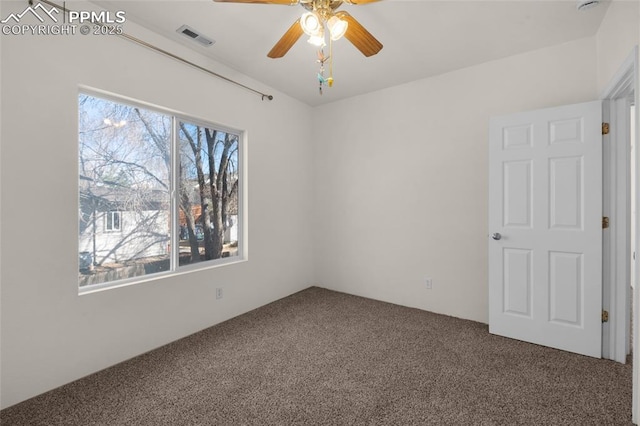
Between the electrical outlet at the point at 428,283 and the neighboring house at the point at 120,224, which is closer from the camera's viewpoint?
the neighboring house at the point at 120,224

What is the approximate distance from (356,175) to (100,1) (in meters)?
3.00

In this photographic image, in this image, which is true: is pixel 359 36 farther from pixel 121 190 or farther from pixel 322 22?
pixel 121 190

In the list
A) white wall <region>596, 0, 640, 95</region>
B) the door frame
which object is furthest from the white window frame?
the door frame

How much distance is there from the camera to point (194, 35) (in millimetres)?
2572

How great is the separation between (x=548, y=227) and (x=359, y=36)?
88.3 inches

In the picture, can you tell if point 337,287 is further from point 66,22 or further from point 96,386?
point 66,22

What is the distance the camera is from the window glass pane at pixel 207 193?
9.65 feet

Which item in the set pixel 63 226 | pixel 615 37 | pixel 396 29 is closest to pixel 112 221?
pixel 63 226

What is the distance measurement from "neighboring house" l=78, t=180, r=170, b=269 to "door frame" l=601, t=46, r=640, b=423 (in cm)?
379

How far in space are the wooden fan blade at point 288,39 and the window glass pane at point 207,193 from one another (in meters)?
1.34

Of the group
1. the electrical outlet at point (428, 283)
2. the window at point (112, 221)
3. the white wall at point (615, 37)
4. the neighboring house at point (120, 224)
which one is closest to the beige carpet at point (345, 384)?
the electrical outlet at point (428, 283)

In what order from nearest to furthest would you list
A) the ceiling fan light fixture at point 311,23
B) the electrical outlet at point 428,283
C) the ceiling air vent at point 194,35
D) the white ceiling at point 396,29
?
the ceiling fan light fixture at point 311,23 < the white ceiling at point 396,29 < the ceiling air vent at point 194,35 < the electrical outlet at point 428,283

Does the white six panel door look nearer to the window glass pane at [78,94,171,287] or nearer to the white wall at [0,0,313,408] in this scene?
the white wall at [0,0,313,408]

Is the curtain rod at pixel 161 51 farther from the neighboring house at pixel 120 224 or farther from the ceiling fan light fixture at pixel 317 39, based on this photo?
the ceiling fan light fixture at pixel 317 39
